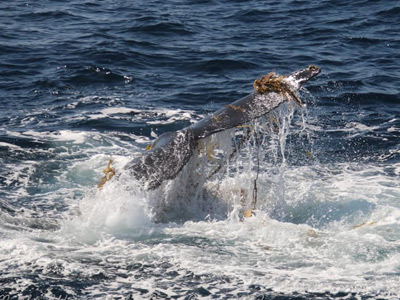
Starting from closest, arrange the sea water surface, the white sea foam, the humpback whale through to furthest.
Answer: the white sea foam
the sea water surface
the humpback whale

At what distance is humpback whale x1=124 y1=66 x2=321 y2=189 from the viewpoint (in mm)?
9727

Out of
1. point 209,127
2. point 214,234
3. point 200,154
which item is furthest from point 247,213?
point 209,127

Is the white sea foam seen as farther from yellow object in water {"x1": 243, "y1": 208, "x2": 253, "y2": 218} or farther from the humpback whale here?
the humpback whale

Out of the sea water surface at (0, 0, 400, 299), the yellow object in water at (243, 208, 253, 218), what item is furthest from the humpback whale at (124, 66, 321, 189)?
the yellow object in water at (243, 208, 253, 218)

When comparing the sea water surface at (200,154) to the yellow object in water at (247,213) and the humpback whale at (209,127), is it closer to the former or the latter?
the yellow object in water at (247,213)

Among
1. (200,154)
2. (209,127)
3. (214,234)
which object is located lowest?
(214,234)

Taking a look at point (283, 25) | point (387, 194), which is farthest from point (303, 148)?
point (283, 25)

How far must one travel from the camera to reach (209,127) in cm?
989

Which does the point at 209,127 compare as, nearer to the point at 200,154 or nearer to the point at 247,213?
the point at 200,154

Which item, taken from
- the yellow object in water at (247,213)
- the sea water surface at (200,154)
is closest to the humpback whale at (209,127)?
the sea water surface at (200,154)

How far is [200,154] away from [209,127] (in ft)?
1.68

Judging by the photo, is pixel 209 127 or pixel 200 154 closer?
pixel 209 127

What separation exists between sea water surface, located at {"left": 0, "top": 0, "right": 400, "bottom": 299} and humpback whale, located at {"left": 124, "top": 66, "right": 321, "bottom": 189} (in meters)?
0.24

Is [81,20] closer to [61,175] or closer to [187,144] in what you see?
[61,175]
